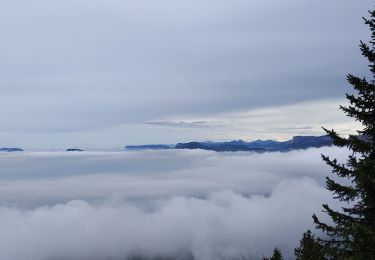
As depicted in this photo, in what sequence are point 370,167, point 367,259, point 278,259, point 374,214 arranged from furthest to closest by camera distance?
point 278,259 → point 374,214 → point 370,167 → point 367,259

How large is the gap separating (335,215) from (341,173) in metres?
1.97

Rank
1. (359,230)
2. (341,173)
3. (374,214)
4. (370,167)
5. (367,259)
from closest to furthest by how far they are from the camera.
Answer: (359,230)
(367,259)
(370,167)
(374,214)
(341,173)

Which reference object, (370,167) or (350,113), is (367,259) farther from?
(350,113)

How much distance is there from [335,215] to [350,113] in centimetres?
390

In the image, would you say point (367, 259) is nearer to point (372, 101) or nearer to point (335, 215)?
point (335, 215)

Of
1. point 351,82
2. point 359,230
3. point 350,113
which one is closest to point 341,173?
point 350,113

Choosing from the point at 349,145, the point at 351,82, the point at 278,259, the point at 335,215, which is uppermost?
the point at 351,82

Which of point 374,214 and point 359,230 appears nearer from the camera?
point 359,230

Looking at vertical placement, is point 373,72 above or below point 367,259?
above

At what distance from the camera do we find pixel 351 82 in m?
17.0

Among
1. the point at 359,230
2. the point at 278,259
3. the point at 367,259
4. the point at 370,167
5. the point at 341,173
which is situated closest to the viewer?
the point at 359,230

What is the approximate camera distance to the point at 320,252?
664 inches

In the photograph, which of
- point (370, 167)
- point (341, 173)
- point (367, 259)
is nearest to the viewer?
point (367, 259)

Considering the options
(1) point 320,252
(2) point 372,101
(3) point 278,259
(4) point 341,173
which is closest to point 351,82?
(2) point 372,101
